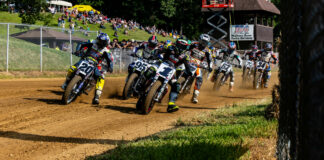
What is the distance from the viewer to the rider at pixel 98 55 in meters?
10.7

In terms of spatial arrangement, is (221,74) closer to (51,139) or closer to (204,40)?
(204,40)

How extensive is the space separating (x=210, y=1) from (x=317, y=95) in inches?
1462

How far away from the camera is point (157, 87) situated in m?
9.32

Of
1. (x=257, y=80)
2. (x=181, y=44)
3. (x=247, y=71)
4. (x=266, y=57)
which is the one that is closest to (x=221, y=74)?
(x=257, y=80)

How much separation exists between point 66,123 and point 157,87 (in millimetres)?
2404

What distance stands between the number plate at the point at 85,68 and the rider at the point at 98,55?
36 centimetres

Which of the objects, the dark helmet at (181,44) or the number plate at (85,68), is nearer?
the number plate at (85,68)

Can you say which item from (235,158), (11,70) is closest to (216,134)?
(235,158)

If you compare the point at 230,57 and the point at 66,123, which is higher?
the point at 230,57

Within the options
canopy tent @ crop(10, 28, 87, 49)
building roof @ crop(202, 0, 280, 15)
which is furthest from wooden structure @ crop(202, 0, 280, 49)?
canopy tent @ crop(10, 28, 87, 49)

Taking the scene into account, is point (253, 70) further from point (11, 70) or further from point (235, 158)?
point (235, 158)

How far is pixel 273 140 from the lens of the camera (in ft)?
18.4

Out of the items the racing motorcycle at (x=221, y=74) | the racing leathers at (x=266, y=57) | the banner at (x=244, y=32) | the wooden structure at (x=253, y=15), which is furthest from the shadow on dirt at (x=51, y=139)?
the wooden structure at (x=253, y=15)

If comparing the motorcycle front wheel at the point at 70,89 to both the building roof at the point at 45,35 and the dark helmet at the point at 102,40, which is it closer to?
the dark helmet at the point at 102,40
